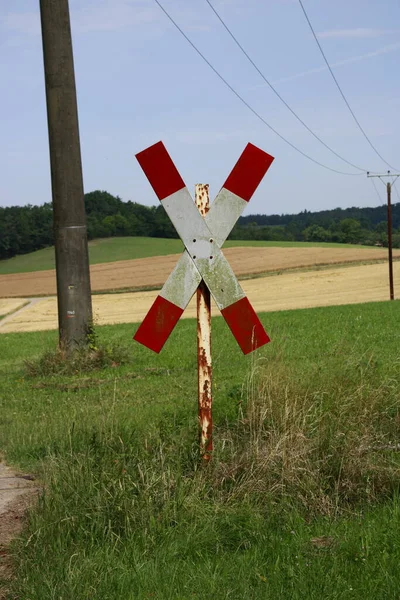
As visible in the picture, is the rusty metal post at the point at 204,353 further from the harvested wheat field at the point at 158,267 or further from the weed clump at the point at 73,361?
the harvested wheat field at the point at 158,267

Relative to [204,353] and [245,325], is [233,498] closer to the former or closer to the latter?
[204,353]

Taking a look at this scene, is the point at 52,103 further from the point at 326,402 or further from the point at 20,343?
A: the point at 20,343

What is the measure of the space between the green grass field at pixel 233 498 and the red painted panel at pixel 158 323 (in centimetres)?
82

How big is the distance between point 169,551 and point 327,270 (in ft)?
179

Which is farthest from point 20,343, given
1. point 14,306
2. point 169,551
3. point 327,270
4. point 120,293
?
point 327,270

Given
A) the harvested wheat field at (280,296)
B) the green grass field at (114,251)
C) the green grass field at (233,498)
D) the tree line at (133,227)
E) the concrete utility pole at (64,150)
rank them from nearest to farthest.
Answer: the green grass field at (233,498), the concrete utility pole at (64,150), the harvested wheat field at (280,296), the green grass field at (114,251), the tree line at (133,227)

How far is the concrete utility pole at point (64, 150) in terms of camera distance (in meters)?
14.0

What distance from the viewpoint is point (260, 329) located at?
584 centimetres

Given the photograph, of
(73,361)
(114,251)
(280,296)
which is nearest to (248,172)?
(73,361)

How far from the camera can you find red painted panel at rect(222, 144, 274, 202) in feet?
19.2

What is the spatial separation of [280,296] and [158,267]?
2523 centimetres

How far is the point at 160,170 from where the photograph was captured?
232 inches

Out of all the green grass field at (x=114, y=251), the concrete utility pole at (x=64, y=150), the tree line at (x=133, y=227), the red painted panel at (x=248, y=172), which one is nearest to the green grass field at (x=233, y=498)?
the red painted panel at (x=248, y=172)

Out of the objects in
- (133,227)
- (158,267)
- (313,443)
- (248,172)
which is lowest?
(313,443)
